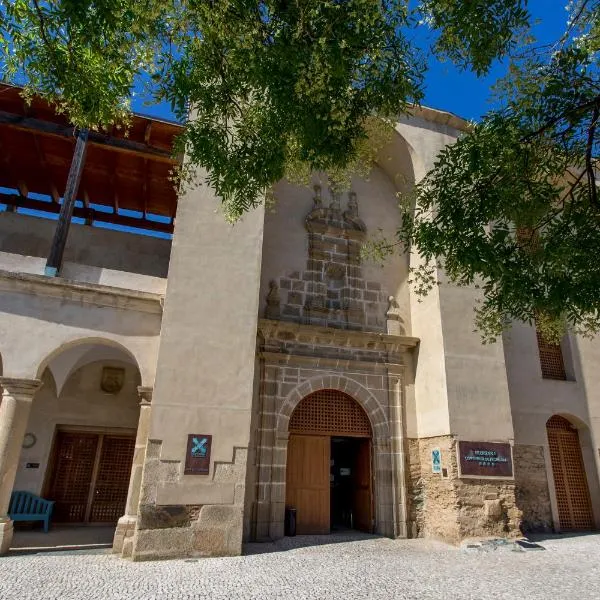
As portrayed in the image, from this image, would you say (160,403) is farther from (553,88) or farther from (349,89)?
(553,88)

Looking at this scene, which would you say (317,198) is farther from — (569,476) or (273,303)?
(569,476)

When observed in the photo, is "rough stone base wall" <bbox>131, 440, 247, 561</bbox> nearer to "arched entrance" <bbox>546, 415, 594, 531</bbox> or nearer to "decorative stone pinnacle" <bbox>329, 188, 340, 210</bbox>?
"decorative stone pinnacle" <bbox>329, 188, 340, 210</bbox>

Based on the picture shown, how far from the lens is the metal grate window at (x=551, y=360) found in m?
10.0

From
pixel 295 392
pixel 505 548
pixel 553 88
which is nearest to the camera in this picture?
pixel 553 88

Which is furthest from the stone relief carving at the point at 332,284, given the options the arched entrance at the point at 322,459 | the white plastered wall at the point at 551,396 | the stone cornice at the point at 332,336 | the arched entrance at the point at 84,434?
the arched entrance at the point at 84,434

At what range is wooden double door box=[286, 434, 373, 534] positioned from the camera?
7914 millimetres

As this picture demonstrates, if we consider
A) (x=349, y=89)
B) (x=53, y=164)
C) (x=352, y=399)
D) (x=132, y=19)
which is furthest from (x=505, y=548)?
(x=53, y=164)

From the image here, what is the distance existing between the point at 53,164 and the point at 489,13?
30.9ft

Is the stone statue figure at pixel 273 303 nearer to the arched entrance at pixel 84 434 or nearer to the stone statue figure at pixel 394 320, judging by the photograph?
the stone statue figure at pixel 394 320

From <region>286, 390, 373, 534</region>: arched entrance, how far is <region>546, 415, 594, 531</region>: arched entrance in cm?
394

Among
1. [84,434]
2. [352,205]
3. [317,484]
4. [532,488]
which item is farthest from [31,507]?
[532,488]

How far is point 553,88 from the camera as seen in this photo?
434 centimetres

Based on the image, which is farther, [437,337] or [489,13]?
[437,337]

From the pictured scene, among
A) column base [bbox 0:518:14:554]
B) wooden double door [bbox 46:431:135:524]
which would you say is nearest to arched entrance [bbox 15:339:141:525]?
wooden double door [bbox 46:431:135:524]
